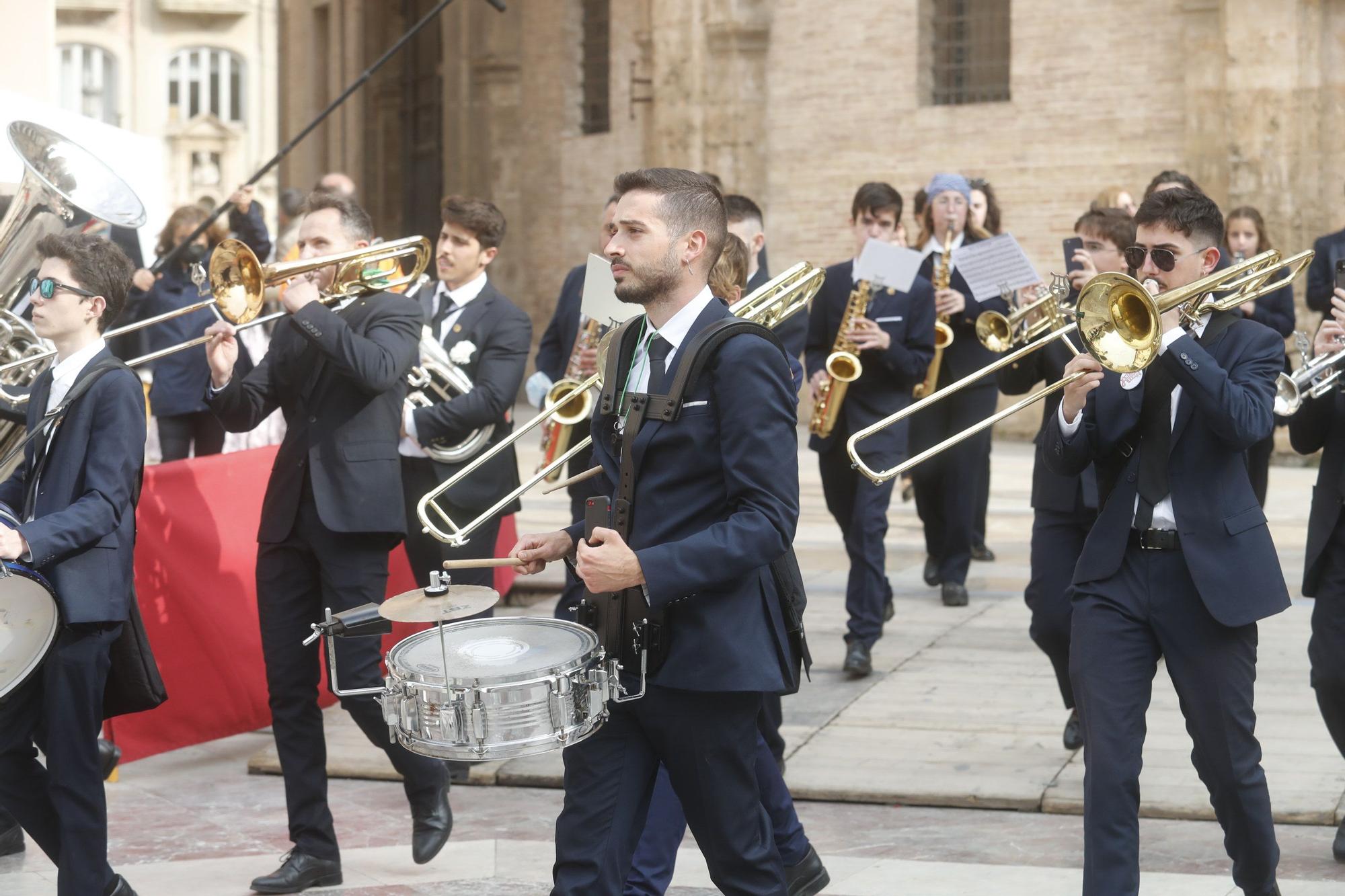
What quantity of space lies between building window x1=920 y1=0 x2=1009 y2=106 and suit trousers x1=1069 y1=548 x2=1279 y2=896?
16.7 metres

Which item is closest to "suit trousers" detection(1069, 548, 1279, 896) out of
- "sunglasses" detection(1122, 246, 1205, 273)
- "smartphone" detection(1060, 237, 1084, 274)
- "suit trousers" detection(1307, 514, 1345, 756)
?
"sunglasses" detection(1122, 246, 1205, 273)

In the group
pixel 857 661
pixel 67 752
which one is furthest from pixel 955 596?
pixel 67 752

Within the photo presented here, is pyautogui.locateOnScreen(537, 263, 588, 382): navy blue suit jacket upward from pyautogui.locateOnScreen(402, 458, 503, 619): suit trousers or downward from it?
upward

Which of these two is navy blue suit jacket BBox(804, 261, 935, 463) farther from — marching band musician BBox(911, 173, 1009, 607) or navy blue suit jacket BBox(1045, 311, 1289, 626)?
navy blue suit jacket BBox(1045, 311, 1289, 626)

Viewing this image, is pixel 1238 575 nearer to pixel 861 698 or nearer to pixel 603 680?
pixel 603 680

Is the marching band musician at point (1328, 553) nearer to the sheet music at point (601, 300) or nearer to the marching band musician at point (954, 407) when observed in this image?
the sheet music at point (601, 300)

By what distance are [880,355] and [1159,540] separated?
420 centimetres

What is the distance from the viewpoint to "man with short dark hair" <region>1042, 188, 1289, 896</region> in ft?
15.4

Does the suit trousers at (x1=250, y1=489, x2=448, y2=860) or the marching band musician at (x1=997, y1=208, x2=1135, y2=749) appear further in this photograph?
the marching band musician at (x1=997, y1=208, x2=1135, y2=749)

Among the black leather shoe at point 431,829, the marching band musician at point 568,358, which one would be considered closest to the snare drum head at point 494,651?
the black leather shoe at point 431,829

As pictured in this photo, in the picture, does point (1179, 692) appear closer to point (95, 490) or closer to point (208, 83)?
point (95, 490)

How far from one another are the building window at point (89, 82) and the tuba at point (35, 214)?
16.3 meters

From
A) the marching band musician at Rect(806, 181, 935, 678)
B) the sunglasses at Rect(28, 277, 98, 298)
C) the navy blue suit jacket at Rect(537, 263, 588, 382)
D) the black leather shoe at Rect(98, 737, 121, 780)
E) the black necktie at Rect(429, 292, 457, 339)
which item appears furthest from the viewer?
the marching band musician at Rect(806, 181, 935, 678)

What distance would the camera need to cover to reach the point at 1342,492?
5742mm
